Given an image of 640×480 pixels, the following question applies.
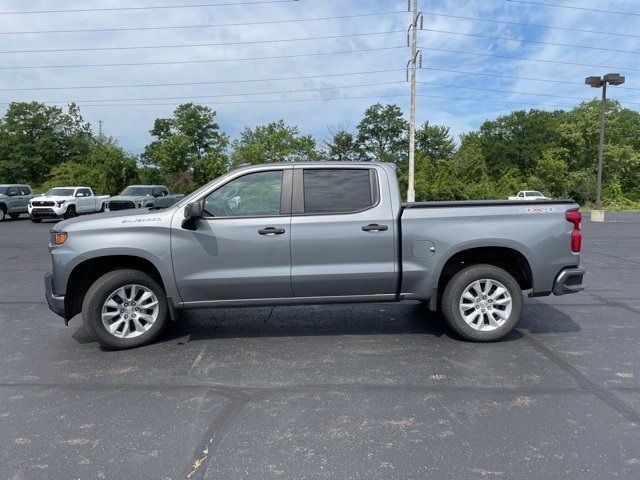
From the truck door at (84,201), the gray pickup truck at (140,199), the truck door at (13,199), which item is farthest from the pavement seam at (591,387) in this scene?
the truck door at (13,199)

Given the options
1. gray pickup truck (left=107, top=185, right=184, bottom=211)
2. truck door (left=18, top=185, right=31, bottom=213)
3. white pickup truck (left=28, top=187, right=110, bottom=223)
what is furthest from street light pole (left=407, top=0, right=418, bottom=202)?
truck door (left=18, top=185, right=31, bottom=213)

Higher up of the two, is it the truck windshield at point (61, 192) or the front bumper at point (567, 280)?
the truck windshield at point (61, 192)

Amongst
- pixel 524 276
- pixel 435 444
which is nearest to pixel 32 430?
pixel 435 444

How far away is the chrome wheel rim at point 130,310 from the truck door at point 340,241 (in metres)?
1.49

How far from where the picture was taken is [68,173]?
49344 millimetres

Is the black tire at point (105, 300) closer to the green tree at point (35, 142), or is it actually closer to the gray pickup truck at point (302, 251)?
the gray pickup truck at point (302, 251)

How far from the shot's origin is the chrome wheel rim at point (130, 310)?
5.08 m

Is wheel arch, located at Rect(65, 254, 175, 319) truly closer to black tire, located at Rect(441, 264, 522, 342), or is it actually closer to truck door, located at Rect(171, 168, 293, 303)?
truck door, located at Rect(171, 168, 293, 303)

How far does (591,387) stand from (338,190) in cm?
291

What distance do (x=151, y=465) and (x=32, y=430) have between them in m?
1.06

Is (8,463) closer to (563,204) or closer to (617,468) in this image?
(617,468)

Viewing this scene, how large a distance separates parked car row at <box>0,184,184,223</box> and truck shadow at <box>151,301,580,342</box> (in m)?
18.1

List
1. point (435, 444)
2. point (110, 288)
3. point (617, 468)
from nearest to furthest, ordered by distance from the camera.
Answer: point (617, 468)
point (435, 444)
point (110, 288)

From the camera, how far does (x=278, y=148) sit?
45.4 m
